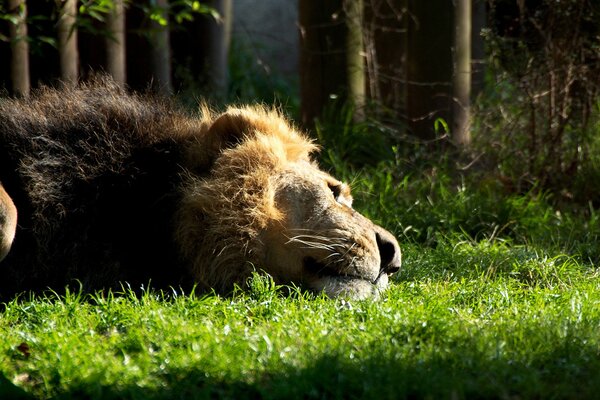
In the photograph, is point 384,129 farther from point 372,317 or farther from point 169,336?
point 169,336

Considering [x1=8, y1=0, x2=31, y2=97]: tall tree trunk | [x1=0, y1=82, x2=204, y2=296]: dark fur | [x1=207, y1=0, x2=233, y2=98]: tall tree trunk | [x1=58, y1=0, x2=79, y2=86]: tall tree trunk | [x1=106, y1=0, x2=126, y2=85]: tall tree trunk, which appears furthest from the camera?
[x1=207, y1=0, x2=233, y2=98]: tall tree trunk

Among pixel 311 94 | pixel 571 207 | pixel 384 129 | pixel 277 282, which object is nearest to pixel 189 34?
pixel 311 94

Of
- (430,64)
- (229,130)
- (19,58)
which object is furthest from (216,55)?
(229,130)

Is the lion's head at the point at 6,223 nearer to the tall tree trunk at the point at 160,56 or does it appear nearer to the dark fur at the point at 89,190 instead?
the dark fur at the point at 89,190

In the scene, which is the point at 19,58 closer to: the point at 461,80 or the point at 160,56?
the point at 160,56

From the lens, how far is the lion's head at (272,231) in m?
4.87

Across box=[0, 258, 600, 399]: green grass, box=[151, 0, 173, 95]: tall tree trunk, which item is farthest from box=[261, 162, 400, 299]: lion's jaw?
box=[151, 0, 173, 95]: tall tree trunk

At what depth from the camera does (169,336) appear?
4.05 metres

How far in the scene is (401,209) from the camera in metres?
7.26

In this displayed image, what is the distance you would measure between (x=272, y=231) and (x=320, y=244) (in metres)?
0.24

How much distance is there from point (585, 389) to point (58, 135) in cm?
284

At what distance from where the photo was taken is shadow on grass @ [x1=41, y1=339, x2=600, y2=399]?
11.5 feet

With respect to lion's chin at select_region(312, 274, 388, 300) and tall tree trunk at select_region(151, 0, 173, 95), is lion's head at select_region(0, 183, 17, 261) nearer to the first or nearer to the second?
lion's chin at select_region(312, 274, 388, 300)

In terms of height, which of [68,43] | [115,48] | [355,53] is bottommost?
[355,53]
